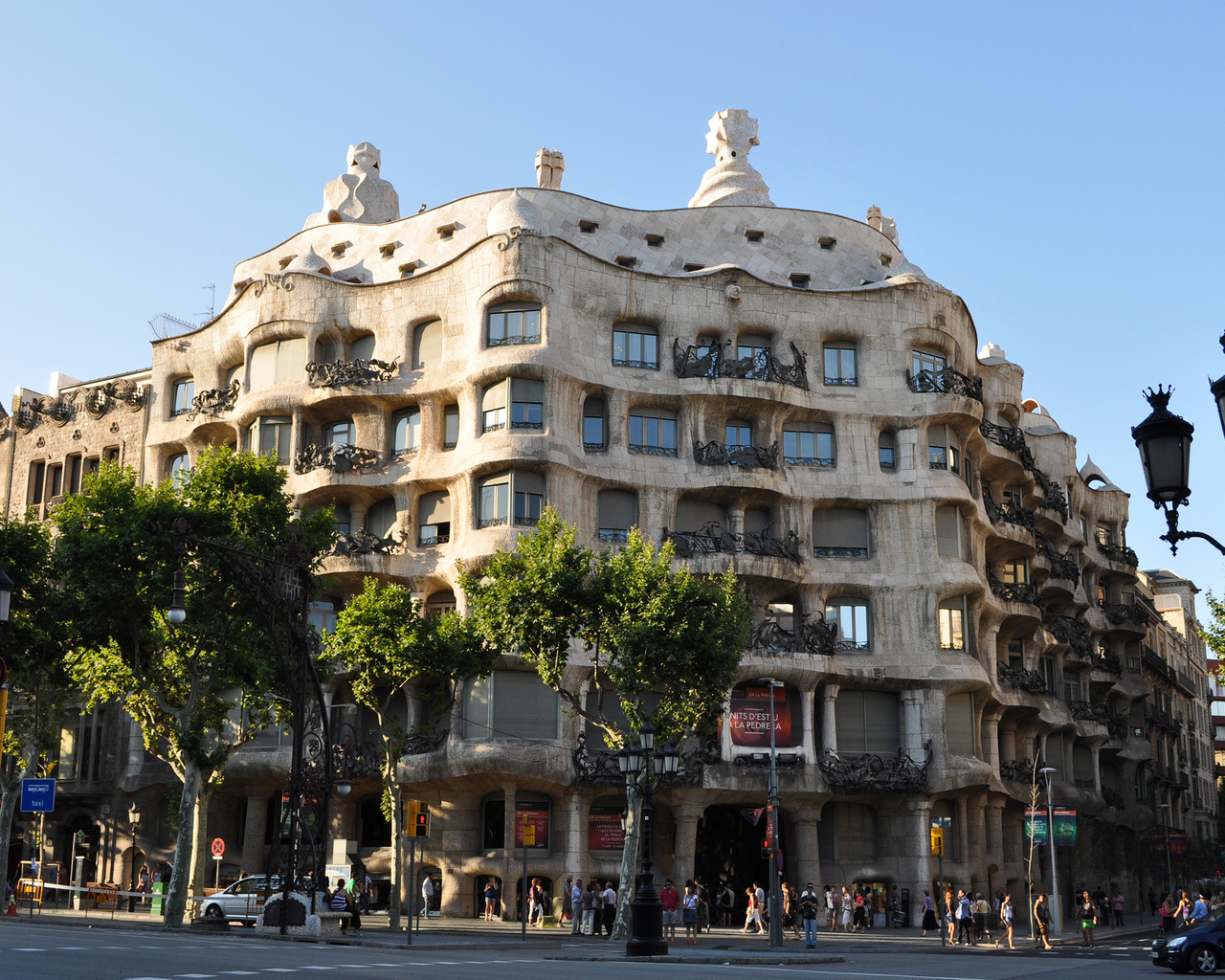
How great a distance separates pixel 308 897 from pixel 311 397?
73.8 ft

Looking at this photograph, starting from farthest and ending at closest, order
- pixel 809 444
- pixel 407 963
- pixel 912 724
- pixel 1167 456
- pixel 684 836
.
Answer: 1. pixel 809 444
2. pixel 912 724
3. pixel 684 836
4. pixel 407 963
5. pixel 1167 456

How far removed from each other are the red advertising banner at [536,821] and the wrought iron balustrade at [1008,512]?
2203 cm

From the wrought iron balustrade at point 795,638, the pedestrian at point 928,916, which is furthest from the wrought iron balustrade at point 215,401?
the pedestrian at point 928,916

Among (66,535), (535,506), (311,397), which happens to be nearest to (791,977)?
(66,535)

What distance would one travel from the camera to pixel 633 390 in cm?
4888

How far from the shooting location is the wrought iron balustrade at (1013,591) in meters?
54.6

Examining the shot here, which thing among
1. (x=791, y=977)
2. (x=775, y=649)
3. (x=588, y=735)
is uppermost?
(x=775, y=649)

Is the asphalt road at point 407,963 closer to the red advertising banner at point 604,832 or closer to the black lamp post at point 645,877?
the black lamp post at point 645,877

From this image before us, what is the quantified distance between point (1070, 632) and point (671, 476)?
80.9 ft

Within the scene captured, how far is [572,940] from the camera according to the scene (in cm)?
3512

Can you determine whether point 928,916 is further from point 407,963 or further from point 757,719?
point 407,963

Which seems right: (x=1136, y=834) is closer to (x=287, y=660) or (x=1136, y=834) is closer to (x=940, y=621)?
(x=940, y=621)

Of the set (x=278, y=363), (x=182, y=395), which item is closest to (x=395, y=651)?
(x=278, y=363)

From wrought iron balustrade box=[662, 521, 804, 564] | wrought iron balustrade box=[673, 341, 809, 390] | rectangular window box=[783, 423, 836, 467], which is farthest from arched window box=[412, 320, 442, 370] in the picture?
rectangular window box=[783, 423, 836, 467]
